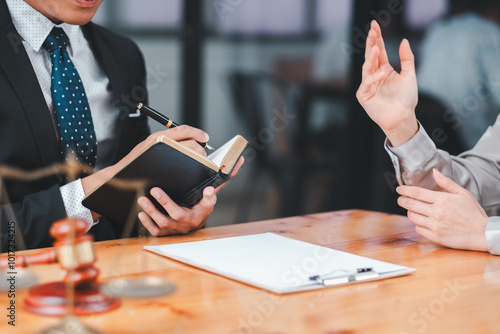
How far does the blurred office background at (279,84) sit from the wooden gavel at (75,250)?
7.41 ft

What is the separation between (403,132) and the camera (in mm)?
1483

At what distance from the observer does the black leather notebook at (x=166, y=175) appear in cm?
121

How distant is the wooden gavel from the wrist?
35.0 inches

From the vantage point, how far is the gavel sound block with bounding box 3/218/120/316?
72 centimetres

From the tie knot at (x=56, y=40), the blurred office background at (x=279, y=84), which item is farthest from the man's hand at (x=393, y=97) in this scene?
the blurred office background at (x=279, y=84)

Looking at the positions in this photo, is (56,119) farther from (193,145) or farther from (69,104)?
(193,145)

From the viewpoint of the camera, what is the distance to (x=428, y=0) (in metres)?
3.59

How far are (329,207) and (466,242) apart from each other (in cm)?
253

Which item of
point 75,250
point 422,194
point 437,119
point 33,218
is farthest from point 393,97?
point 437,119

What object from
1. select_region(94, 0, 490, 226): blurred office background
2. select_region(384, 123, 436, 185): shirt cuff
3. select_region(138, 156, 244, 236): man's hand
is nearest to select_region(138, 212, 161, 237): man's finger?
select_region(138, 156, 244, 236): man's hand

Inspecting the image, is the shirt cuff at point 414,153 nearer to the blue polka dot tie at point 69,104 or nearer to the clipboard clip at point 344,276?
the clipboard clip at point 344,276

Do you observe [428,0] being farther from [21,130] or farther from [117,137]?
[21,130]

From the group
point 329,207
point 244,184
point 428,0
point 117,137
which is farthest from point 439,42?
point 117,137

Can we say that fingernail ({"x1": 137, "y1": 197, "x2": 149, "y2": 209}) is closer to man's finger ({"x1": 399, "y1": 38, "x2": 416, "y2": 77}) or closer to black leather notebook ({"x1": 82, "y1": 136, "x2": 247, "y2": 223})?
black leather notebook ({"x1": 82, "y1": 136, "x2": 247, "y2": 223})
